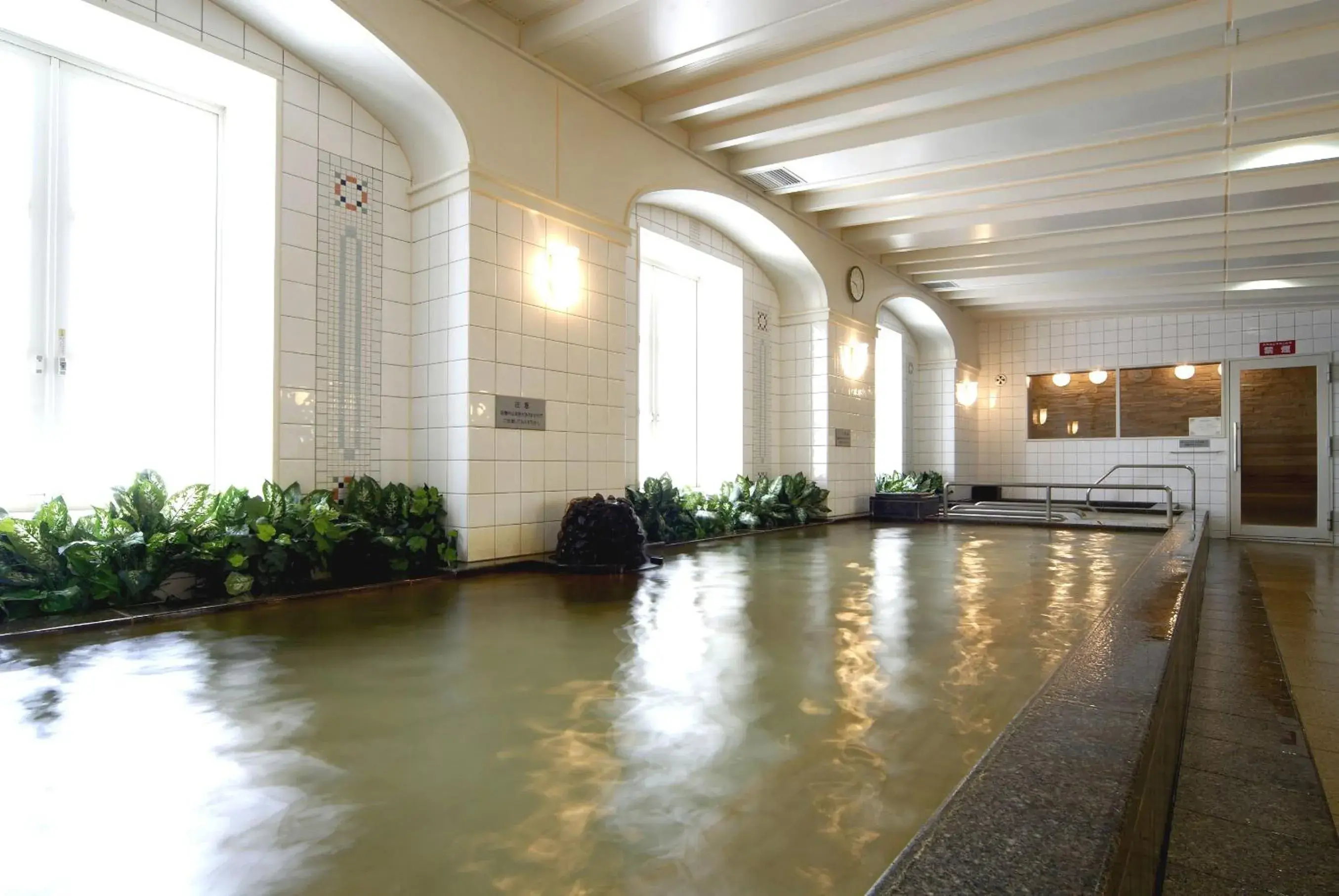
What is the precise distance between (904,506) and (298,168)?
7464 mm

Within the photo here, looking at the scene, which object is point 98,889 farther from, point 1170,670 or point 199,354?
point 199,354

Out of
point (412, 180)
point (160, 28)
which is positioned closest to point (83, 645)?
point (160, 28)

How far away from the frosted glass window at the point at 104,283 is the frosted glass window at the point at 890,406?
9.31 metres

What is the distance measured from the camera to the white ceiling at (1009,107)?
4.57 m

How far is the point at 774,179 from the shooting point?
709cm

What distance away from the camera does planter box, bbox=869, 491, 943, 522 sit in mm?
9273

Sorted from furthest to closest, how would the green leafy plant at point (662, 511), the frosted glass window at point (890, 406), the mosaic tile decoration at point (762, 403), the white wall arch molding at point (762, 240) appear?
the frosted glass window at point (890, 406)
the mosaic tile decoration at point (762, 403)
the white wall arch molding at point (762, 240)
the green leafy plant at point (662, 511)

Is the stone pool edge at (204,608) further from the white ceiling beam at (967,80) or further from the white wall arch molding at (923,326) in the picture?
the white wall arch molding at (923,326)

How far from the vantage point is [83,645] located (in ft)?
9.32

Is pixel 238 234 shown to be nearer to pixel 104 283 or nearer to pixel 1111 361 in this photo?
pixel 104 283

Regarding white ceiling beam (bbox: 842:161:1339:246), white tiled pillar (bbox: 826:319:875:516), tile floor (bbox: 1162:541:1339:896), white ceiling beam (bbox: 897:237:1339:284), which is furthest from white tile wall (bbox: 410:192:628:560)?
white ceiling beam (bbox: 897:237:1339:284)

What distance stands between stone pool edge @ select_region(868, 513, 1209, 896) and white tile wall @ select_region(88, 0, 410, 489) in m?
3.92

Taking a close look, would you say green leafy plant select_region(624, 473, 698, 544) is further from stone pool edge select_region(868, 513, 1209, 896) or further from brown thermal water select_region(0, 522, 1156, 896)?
stone pool edge select_region(868, 513, 1209, 896)

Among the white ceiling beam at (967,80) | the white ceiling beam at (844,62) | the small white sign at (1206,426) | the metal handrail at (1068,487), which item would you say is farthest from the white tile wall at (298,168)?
the small white sign at (1206,426)
